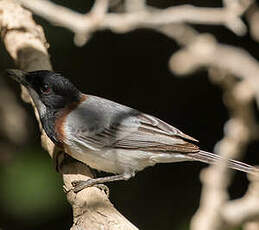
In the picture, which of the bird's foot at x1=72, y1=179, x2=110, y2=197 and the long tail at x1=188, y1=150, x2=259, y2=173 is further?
the long tail at x1=188, y1=150, x2=259, y2=173

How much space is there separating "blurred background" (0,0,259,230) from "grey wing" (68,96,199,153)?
3.38ft

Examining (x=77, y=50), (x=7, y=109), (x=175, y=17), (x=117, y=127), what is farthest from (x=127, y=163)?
(x=77, y=50)

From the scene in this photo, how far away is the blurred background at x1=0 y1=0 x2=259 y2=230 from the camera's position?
6.07 m

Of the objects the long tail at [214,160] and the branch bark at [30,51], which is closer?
the branch bark at [30,51]

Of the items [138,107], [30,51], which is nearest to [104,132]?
[30,51]

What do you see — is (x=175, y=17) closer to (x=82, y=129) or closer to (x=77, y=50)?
(x=82, y=129)

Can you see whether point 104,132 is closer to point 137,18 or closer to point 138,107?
point 137,18

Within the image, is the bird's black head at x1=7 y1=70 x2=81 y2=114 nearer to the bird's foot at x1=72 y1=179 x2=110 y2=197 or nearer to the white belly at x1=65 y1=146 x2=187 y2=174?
the white belly at x1=65 y1=146 x2=187 y2=174

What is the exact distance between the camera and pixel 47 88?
207 inches

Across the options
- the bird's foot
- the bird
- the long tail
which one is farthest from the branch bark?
the long tail

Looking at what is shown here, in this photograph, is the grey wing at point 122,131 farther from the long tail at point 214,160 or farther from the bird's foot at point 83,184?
the bird's foot at point 83,184

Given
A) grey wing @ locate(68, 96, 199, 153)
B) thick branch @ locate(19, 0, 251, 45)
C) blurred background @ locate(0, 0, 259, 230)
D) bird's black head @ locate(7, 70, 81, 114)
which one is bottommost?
blurred background @ locate(0, 0, 259, 230)

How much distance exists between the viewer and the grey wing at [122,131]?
517 cm

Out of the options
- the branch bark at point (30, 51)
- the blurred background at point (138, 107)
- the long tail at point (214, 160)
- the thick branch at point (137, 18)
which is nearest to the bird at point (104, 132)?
the long tail at point (214, 160)
